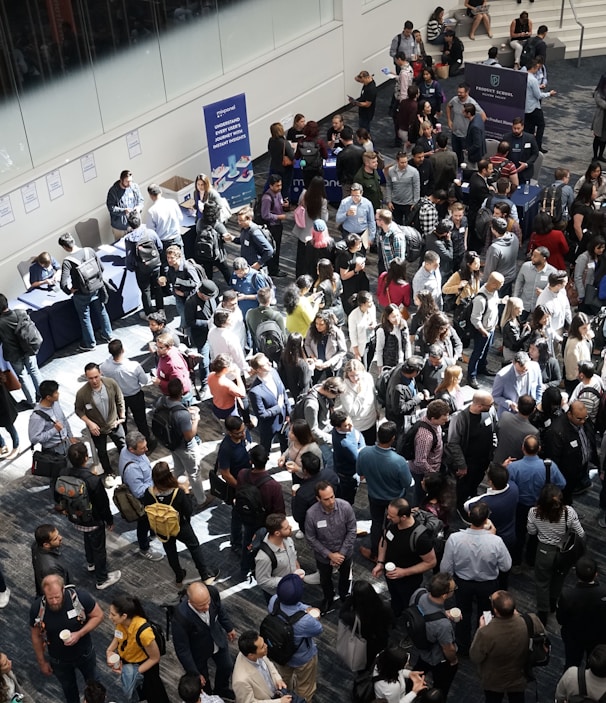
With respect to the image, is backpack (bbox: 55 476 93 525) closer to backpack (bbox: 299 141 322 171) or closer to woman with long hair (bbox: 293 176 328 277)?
woman with long hair (bbox: 293 176 328 277)

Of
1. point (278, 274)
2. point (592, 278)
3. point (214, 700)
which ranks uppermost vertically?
point (214, 700)

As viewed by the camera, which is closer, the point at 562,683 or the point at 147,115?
the point at 562,683

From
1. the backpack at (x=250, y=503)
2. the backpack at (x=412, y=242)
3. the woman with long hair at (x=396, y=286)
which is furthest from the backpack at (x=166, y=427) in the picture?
the backpack at (x=412, y=242)

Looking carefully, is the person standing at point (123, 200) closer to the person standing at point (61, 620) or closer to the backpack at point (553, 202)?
the backpack at point (553, 202)

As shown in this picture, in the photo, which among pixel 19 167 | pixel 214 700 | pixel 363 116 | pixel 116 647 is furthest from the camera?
pixel 363 116

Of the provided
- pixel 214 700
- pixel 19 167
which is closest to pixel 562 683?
pixel 214 700

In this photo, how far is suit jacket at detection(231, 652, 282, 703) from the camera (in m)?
5.59

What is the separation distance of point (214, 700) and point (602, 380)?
4.36m

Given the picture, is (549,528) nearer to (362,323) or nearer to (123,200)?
(362,323)

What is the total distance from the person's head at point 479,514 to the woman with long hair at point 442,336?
215 centimetres

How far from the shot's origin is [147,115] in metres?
12.8

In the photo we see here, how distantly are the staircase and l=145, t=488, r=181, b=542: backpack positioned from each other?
13.3 meters

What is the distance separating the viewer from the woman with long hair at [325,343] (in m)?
8.69

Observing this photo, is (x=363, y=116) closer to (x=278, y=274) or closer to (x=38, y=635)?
(x=278, y=274)
